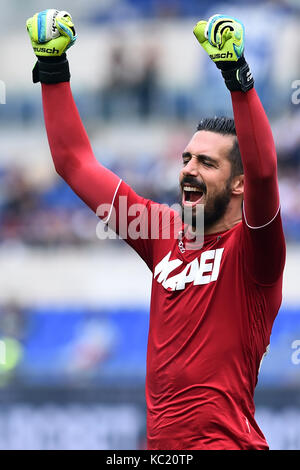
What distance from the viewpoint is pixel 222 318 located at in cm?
352

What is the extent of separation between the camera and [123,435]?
35.8ft

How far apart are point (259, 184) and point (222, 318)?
1.94 feet

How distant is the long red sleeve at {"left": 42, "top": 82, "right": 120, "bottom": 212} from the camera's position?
3895 millimetres

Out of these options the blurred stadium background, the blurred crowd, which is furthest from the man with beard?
the blurred crowd

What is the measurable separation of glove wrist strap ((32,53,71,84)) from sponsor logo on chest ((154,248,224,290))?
97 cm

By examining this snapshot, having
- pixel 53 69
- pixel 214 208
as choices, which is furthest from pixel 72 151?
pixel 214 208

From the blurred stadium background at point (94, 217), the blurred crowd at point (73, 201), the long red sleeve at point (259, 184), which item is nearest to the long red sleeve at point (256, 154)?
the long red sleeve at point (259, 184)

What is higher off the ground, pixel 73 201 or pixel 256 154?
pixel 73 201

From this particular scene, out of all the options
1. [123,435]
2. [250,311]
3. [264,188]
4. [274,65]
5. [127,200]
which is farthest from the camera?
[274,65]

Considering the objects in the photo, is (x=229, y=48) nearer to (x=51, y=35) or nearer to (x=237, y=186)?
(x=237, y=186)

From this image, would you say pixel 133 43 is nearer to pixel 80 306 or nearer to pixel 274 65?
pixel 274 65
